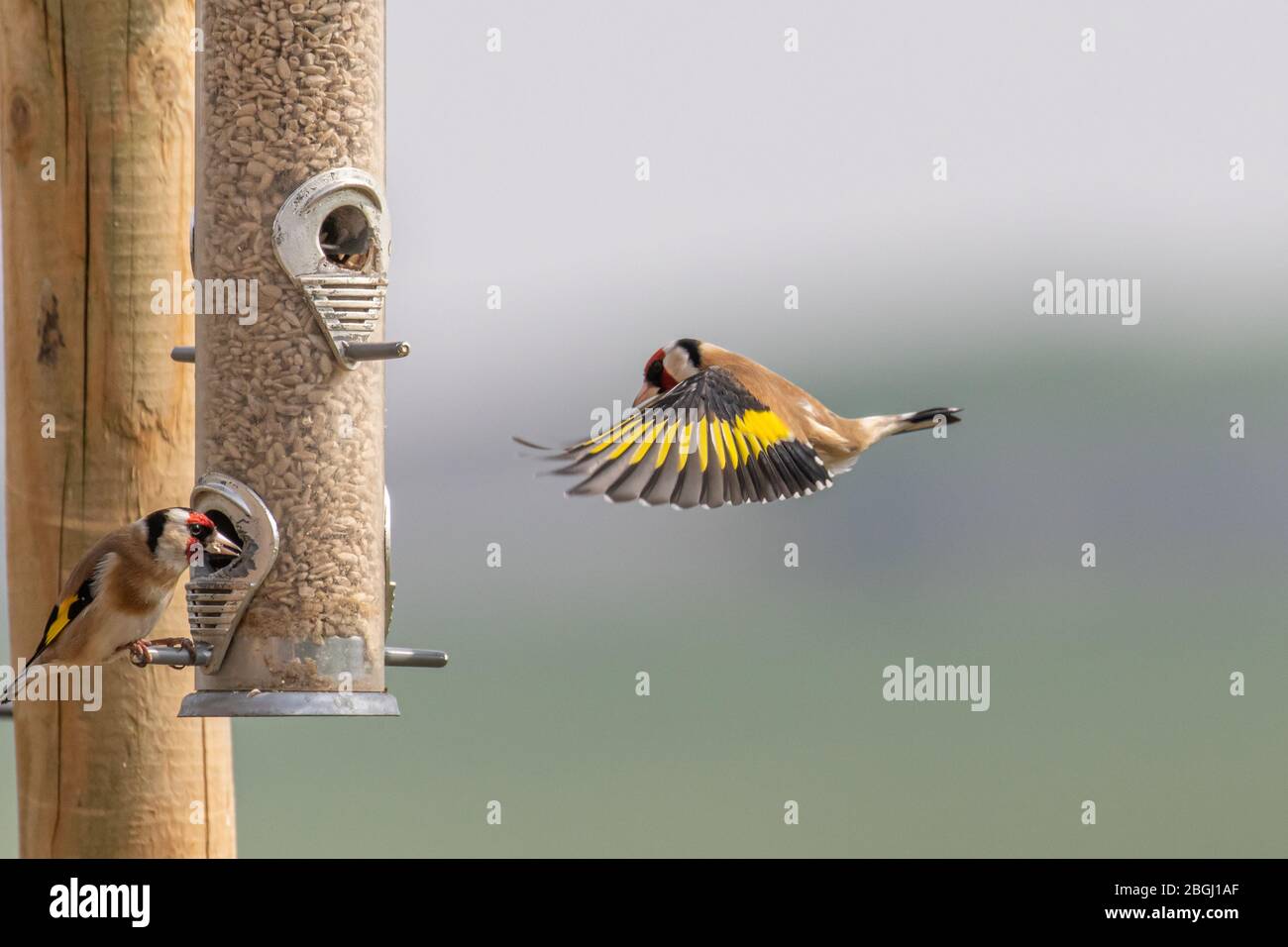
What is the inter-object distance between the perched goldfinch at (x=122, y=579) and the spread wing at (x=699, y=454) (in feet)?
2.74

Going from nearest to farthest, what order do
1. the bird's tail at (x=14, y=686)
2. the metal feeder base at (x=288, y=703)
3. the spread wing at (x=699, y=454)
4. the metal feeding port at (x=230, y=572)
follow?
1. the metal feeder base at (x=288, y=703)
2. the metal feeding port at (x=230, y=572)
3. the bird's tail at (x=14, y=686)
4. the spread wing at (x=699, y=454)

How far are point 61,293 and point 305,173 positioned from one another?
2.07ft

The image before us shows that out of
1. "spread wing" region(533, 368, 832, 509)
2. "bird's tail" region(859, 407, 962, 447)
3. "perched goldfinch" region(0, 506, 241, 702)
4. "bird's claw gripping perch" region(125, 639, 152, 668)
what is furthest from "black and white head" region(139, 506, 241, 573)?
"bird's tail" region(859, 407, 962, 447)

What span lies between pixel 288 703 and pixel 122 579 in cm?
46

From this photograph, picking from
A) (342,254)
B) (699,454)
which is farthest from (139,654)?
(699,454)

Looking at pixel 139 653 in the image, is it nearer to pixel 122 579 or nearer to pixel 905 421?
pixel 122 579

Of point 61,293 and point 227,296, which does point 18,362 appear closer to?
point 61,293

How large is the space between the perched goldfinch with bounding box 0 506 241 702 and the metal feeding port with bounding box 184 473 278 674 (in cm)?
4

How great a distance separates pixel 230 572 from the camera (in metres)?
3.64

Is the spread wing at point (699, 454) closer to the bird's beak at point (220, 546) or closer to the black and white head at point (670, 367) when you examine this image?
the black and white head at point (670, 367)

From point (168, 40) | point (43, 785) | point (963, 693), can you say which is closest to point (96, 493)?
point (43, 785)

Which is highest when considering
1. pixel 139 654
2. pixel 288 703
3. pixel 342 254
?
pixel 342 254

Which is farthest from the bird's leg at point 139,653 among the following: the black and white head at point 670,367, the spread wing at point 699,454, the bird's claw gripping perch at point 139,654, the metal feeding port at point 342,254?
the black and white head at point 670,367

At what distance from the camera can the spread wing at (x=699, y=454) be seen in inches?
152
